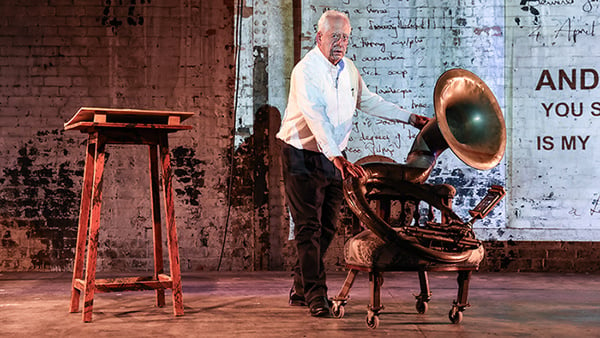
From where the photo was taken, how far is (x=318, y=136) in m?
4.05

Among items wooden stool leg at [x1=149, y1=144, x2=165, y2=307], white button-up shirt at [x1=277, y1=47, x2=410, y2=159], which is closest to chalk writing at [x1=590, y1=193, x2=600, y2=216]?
white button-up shirt at [x1=277, y1=47, x2=410, y2=159]

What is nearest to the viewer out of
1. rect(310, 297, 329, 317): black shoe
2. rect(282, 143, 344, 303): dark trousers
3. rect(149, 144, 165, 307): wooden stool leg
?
rect(310, 297, 329, 317): black shoe

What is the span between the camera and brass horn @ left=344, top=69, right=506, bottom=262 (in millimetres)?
3754

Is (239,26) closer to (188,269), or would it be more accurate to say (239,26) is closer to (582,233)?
(188,269)

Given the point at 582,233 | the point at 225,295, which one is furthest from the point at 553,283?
the point at 225,295

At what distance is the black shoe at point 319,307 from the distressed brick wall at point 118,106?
291cm

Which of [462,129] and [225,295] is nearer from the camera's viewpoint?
[462,129]

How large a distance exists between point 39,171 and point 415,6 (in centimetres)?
419

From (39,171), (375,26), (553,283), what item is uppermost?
(375,26)

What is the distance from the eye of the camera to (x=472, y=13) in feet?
23.0

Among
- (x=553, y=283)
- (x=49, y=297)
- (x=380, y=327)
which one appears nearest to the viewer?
(x=380, y=327)

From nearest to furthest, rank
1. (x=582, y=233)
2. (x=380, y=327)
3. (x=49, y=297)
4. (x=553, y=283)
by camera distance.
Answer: (x=380, y=327)
(x=49, y=297)
(x=553, y=283)
(x=582, y=233)

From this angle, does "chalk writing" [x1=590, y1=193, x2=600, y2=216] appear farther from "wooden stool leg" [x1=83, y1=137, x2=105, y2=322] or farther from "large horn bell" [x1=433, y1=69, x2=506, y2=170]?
"wooden stool leg" [x1=83, y1=137, x2=105, y2=322]

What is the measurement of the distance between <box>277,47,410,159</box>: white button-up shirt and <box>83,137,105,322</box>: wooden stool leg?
1157mm
